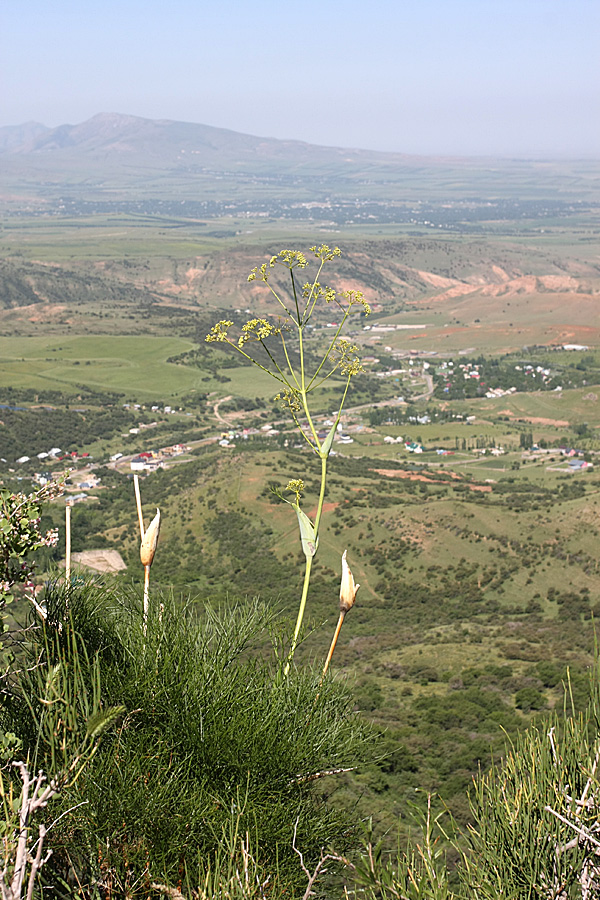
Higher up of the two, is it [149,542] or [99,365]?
[149,542]

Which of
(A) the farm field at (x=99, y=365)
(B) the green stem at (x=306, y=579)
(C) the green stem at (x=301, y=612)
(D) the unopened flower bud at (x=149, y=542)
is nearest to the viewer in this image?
(B) the green stem at (x=306, y=579)

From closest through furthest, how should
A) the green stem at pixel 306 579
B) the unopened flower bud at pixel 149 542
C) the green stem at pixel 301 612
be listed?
the green stem at pixel 306 579 → the green stem at pixel 301 612 → the unopened flower bud at pixel 149 542

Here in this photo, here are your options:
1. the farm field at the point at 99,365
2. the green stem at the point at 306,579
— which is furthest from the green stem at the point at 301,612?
the farm field at the point at 99,365

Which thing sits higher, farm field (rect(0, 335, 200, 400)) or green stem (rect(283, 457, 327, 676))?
green stem (rect(283, 457, 327, 676))

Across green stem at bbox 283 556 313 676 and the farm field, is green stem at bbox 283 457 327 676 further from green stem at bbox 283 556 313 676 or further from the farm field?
the farm field

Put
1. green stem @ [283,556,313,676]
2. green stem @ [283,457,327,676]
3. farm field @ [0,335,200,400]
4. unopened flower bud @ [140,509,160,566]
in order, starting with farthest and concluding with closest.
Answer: farm field @ [0,335,200,400], unopened flower bud @ [140,509,160,566], green stem @ [283,556,313,676], green stem @ [283,457,327,676]

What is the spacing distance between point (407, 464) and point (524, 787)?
74.7 metres

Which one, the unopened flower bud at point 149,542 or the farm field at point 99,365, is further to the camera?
the farm field at point 99,365

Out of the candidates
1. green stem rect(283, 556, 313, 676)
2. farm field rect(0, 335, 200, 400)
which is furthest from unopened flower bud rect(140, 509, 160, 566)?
farm field rect(0, 335, 200, 400)

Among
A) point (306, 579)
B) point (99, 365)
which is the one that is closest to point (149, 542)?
point (306, 579)

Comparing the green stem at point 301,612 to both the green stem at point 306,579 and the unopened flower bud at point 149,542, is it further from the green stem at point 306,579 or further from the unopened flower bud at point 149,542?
the unopened flower bud at point 149,542

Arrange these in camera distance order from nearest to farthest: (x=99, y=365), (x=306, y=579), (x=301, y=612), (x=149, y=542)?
1. (x=301, y=612)
2. (x=306, y=579)
3. (x=149, y=542)
4. (x=99, y=365)

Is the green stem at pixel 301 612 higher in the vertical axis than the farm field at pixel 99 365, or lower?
higher

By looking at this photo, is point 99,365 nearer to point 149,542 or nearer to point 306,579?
point 149,542
